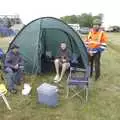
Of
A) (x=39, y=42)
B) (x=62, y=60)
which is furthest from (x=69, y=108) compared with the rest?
(x=39, y=42)

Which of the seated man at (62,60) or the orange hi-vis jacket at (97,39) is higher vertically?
the orange hi-vis jacket at (97,39)

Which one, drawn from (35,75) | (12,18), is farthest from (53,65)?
(12,18)

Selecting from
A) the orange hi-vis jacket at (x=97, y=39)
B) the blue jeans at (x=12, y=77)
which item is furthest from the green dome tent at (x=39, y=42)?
the blue jeans at (x=12, y=77)

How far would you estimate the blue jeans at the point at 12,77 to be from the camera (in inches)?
349

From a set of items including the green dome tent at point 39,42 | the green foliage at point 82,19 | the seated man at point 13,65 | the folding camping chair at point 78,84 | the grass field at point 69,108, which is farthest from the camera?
the green foliage at point 82,19

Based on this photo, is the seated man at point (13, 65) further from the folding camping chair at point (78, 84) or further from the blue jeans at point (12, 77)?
the folding camping chair at point (78, 84)

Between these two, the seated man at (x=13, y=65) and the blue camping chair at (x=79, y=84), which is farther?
the seated man at (x=13, y=65)

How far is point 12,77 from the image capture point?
8.97m

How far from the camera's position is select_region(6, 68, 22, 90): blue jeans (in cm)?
888

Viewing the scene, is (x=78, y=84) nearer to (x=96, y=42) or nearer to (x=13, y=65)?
(x=13, y=65)

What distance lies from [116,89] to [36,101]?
2595mm

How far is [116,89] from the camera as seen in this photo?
9.73m

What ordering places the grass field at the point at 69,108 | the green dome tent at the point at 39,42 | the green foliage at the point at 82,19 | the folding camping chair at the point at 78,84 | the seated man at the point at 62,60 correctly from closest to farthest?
the grass field at the point at 69,108
the folding camping chair at the point at 78,84
the seated man at the point at 62,60
the green dome tent at the point at 39,42
the green foliage at the point at 82,19

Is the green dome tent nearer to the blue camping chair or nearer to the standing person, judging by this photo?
the standing person
